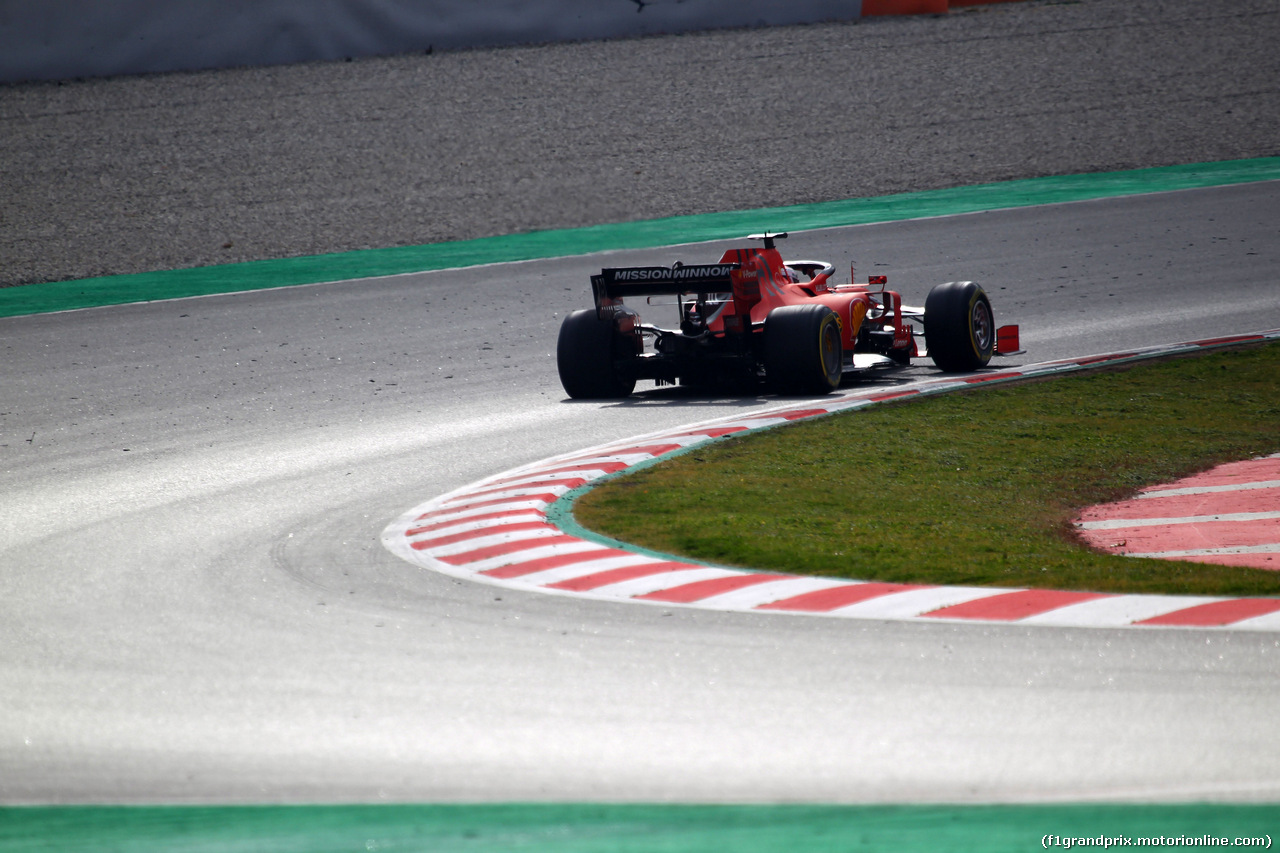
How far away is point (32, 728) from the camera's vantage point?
5.00 metres

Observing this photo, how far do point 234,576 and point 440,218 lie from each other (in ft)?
60.4

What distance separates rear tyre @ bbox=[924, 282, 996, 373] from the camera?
44.5ft

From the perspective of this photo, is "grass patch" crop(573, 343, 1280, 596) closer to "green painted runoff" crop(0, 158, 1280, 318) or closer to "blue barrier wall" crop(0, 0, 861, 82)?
"green painted runoff" crop(0, 158, 1280, 318)

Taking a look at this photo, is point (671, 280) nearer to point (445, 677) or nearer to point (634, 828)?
point (445, 677)

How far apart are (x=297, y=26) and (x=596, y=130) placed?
7.84 m

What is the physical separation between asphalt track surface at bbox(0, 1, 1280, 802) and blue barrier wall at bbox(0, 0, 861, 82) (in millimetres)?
10416

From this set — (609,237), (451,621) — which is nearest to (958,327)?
(451,621)

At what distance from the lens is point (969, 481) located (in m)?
9.10

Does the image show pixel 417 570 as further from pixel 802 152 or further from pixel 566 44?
pixel 566 44

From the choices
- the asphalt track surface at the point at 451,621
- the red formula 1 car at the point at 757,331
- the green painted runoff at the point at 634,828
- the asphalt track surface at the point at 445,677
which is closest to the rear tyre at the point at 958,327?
the red formula 1 car at the point at 757,331

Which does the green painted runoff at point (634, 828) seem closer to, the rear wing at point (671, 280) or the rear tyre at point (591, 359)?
the rear wing at point (671, 280)

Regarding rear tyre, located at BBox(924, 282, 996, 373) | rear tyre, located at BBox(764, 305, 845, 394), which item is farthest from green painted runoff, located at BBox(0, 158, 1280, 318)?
rear tyre, located at BBox(764, 305, 845, 394)

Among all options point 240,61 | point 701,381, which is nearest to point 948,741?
point 701,381

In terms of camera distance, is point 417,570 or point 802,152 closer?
point 417,570
